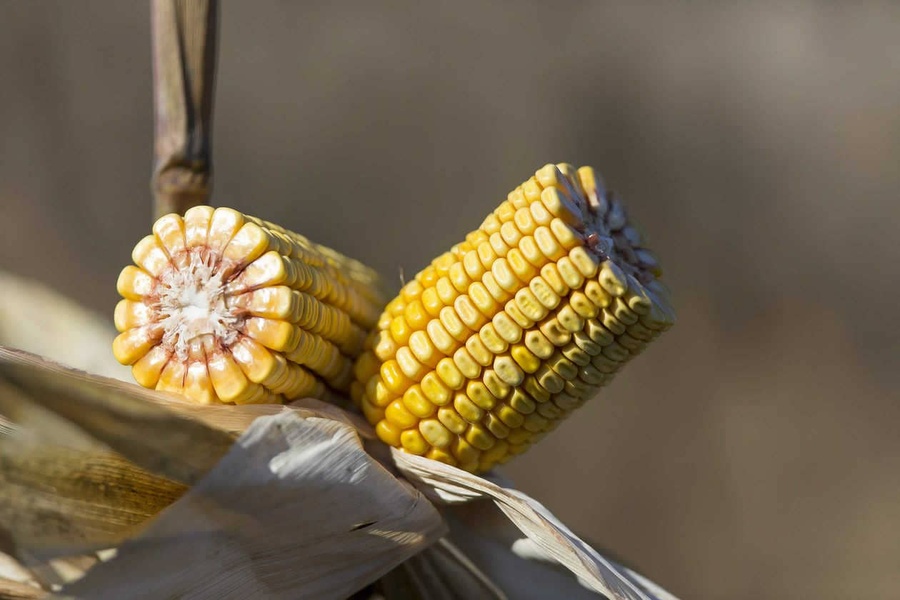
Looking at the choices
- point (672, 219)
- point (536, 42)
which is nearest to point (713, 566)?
point (672, 219)

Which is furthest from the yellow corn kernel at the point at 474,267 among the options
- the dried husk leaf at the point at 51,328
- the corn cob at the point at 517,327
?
the dried husk leaf at the point at 51,328

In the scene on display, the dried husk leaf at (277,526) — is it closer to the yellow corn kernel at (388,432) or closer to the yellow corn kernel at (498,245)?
the yellow corn kernel at (388,432)

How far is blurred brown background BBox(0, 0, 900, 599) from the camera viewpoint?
2189 mm

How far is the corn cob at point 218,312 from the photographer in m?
0.84

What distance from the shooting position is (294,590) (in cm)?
86

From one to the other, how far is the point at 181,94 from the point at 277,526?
63 cm

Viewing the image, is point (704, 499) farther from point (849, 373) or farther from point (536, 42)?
point (536, 42)

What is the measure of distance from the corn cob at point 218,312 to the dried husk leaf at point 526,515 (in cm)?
18

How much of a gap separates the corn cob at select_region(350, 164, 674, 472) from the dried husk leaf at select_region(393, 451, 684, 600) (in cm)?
3

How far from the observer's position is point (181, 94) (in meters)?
1.08

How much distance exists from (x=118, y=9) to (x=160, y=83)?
136cm

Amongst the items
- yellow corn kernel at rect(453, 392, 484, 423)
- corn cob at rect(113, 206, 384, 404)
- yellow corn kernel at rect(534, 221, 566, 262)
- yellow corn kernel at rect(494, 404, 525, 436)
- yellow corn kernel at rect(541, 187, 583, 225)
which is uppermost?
corn cob at rect(113, 206, 384, 404)

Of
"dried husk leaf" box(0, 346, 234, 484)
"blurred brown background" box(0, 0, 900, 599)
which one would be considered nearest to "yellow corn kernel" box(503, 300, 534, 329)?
"dried husk leaf" box(0, 346, 234, 484)

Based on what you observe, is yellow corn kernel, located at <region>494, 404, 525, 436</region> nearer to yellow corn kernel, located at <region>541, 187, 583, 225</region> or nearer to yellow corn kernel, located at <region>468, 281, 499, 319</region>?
yellow corn kernel, located at <region>468, 281, 499, 319</region>
